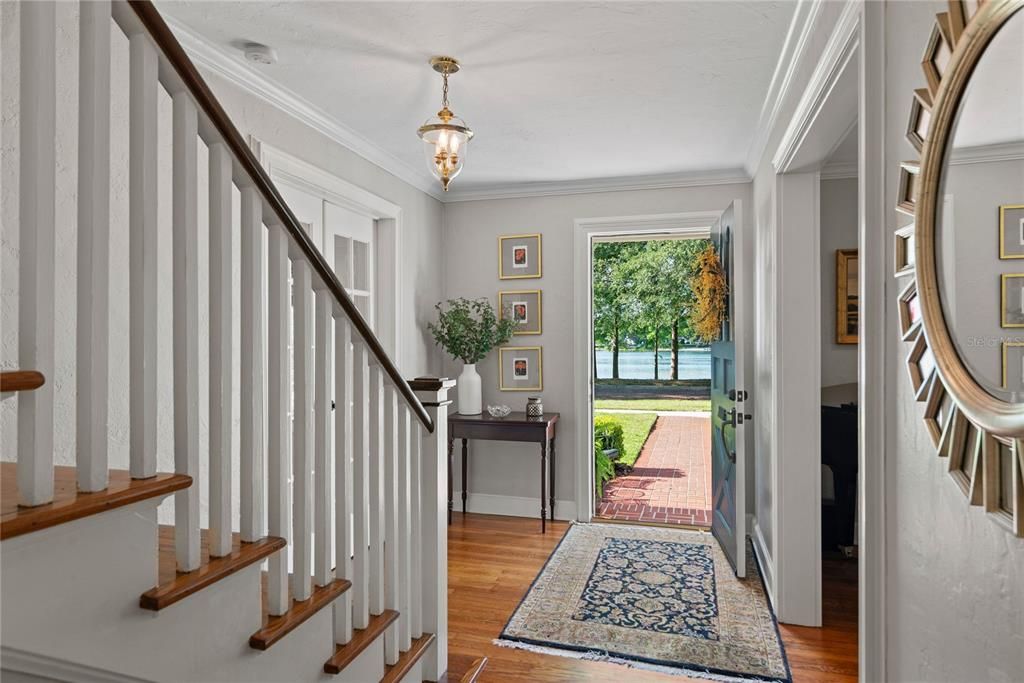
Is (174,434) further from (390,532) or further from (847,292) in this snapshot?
(847,292)

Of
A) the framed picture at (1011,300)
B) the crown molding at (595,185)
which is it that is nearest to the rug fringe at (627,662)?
the framed picture at (1011,300)

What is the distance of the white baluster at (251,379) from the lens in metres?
1.33

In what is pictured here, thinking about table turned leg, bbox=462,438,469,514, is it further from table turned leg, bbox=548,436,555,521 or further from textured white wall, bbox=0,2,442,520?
textured white wall, bbox=0,2,442,520

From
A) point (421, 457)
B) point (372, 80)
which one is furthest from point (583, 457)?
point (372, 80)

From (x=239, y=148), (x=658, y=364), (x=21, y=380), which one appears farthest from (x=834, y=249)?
(x=658, y=364)

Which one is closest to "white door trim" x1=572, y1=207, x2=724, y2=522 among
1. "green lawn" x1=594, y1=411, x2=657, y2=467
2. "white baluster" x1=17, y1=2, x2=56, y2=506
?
"green lawn" x1=594, y1=411, x2=657, y2=467

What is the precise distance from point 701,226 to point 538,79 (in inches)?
84.0

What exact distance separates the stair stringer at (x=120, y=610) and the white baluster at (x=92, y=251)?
0.10 meters

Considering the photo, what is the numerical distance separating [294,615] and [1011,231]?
1543mm

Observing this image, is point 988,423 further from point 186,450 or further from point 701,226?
point 701,226

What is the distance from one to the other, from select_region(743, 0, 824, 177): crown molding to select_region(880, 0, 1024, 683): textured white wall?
80 cm

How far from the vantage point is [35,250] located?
0.86m

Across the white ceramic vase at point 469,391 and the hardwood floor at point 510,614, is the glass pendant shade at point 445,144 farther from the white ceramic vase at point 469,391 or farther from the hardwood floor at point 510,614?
the white ceramic vase at point 469,391

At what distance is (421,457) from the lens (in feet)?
7.26
